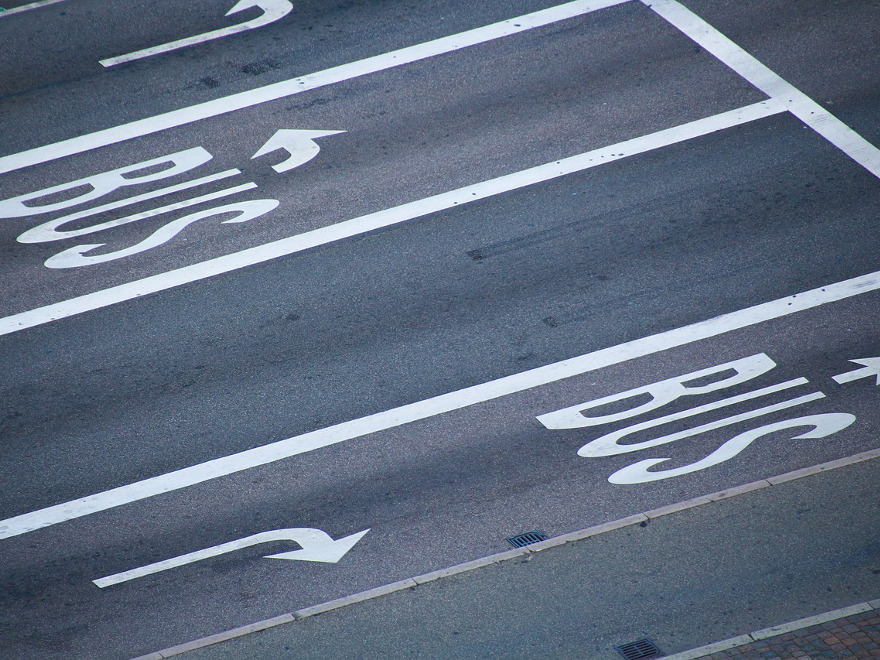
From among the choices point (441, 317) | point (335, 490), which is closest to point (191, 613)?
point (335, 490)

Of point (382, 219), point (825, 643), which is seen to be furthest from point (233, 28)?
point (825, 643)

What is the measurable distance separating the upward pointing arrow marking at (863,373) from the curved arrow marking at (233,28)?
31.0ft

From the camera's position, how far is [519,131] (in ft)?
45.4

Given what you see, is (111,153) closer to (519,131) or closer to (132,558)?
(519,131)

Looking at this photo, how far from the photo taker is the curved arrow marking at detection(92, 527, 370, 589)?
947 centimetres

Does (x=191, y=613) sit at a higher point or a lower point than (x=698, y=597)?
higher

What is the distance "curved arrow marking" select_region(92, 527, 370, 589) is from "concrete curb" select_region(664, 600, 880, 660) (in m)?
2.86

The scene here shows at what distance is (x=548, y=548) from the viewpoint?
939cm

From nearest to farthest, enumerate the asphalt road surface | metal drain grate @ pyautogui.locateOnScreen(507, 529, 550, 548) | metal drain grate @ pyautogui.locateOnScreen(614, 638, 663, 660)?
metal drain grate @ pyautogui.locateOnScreen(614, 638, 663, 660)
metal drain grate @ pyautogui.locateOnScreen(507, 529, 550, 548)
the asphalt road surface

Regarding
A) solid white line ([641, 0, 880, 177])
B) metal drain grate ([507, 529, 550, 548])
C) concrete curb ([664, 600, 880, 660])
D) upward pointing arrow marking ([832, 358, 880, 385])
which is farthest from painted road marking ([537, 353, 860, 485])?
solid white line ([641, 0, 880, 177])

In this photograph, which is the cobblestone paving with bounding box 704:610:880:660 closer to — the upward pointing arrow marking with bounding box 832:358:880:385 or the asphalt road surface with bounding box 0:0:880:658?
the asphalt road surface with bounding box 0:0:880:658

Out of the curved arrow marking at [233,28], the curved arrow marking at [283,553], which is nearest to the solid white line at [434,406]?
the curved arrow marking at [283,553]

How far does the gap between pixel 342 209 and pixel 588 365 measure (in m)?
3.71

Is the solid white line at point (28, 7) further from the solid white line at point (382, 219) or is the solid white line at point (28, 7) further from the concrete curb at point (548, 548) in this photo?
the concrete curb at point (548, 548)
